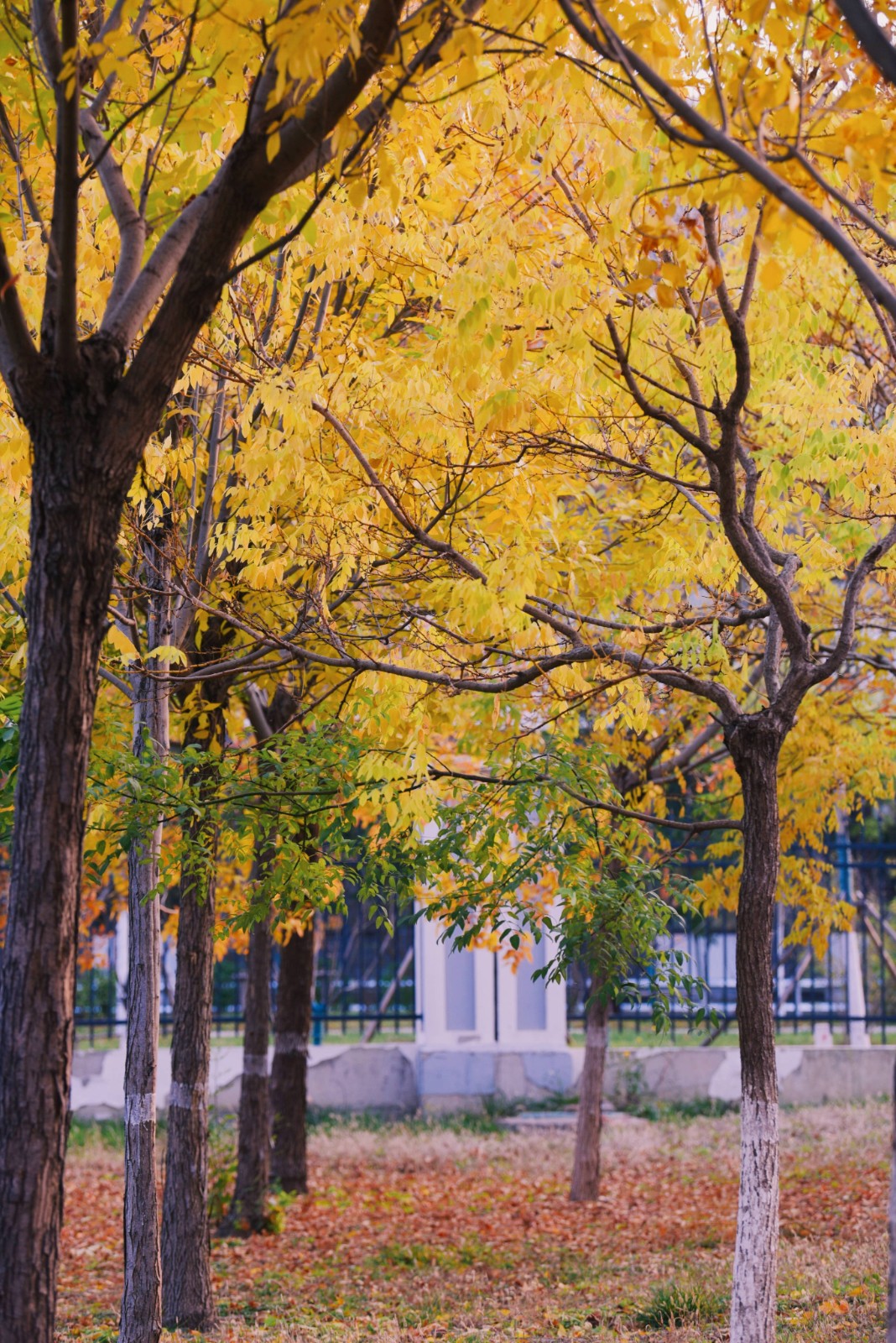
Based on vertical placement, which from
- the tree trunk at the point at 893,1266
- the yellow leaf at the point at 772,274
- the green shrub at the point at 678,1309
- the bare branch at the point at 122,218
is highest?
the bare branch at the point at 122,218

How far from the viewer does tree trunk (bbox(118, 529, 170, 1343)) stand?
610cm

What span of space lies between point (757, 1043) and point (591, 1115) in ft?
16.8

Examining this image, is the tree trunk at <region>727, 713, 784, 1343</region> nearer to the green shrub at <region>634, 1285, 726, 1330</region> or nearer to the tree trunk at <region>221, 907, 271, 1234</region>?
the green shrub at <region>634, 1285, 726, 1330</region>

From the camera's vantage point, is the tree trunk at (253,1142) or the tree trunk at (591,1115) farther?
the tree trunk at (591,1115)

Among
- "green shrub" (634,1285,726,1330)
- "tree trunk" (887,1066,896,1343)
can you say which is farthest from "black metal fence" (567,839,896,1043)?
"tree trunk" (887,1066,896,1343)

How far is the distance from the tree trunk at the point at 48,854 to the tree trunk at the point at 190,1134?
3655 millimetres

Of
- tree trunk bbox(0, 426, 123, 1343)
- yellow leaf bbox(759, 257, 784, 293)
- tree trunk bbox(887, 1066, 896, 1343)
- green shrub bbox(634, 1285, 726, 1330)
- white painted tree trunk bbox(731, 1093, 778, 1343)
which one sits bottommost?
green shrub bbox(634, 1285, 726, 1330)

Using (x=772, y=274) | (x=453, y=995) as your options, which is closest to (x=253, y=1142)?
(x=453, y=995)

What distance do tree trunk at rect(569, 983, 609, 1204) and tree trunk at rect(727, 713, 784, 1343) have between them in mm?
4719

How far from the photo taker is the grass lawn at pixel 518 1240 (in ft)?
23.2

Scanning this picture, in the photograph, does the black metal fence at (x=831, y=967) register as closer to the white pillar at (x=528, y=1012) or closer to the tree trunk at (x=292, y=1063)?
the white pillar at (x=528, y=1012)

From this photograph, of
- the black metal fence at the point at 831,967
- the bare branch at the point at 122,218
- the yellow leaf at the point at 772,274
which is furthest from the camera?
the black metal fence at the point at 831,967

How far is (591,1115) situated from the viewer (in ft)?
35.7

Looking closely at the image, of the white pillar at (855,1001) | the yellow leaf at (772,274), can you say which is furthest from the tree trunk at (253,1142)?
the white pillar at (855,1001)
